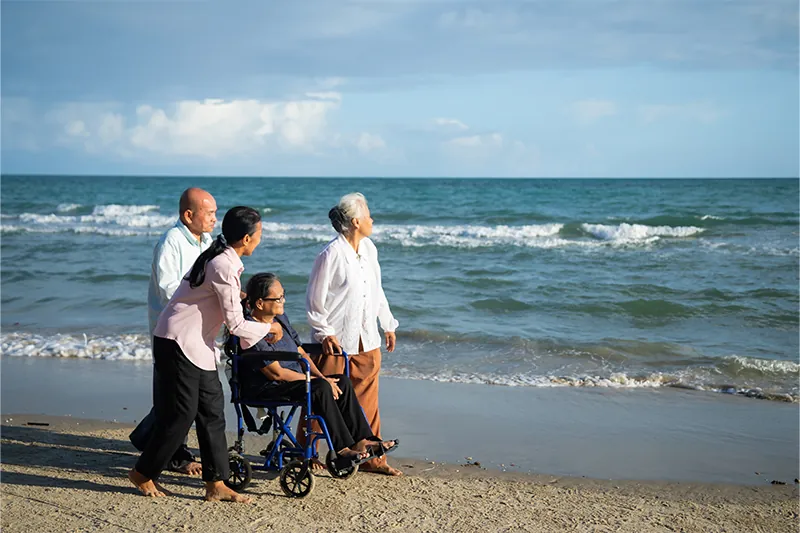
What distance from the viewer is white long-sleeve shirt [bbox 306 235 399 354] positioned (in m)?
4.45

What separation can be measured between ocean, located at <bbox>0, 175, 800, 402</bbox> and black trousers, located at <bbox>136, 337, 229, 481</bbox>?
11.5 feet

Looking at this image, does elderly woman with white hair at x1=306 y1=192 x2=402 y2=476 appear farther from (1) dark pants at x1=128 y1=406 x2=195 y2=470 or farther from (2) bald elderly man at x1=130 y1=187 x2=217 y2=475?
(1) dark pants at x1=128 y1=406 x2=195 y2=470

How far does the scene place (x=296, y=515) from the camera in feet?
12.7

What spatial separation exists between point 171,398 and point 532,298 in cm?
824

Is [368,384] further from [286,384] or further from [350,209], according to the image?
[350,209]

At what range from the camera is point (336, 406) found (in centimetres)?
420

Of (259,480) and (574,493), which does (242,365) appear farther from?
(574,493)

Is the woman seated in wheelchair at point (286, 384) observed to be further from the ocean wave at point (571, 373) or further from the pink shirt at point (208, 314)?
the ocean wave at point (571, 373)

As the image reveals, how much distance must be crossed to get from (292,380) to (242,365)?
278mm

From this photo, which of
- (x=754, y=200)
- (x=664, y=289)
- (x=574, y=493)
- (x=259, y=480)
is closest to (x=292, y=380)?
(x=259, y=480)

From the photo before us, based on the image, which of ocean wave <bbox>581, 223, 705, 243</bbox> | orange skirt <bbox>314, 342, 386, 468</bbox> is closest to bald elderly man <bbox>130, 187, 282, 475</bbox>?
orange skirt <bbox>314, 342, 386, 468</bbox>

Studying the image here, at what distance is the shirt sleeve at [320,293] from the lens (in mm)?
4441

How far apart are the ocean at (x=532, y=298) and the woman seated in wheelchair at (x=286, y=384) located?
3052 mm

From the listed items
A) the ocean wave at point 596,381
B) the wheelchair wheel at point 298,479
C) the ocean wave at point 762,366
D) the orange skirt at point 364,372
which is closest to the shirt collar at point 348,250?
the orange skirt at point 364,372
